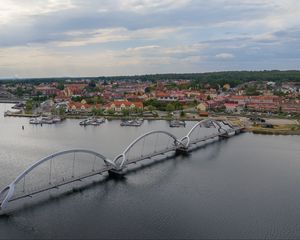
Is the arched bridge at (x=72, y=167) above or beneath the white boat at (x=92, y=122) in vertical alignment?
beneath

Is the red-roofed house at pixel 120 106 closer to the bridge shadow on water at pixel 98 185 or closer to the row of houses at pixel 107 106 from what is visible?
the row of houses at pixel 107 106

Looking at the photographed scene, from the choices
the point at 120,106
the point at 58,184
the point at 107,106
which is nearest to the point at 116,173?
the point at 58,184

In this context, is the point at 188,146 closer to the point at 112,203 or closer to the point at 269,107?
the point at 112,203

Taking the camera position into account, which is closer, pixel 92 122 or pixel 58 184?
pixel 58 184

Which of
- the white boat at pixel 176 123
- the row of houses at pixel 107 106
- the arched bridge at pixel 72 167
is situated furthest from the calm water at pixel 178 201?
the row of houses at pixel 107 106

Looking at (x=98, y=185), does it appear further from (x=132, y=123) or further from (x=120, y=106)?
(x=120, y=106)

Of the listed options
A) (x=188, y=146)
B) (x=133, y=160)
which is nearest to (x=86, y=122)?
(x=188, y=146)
